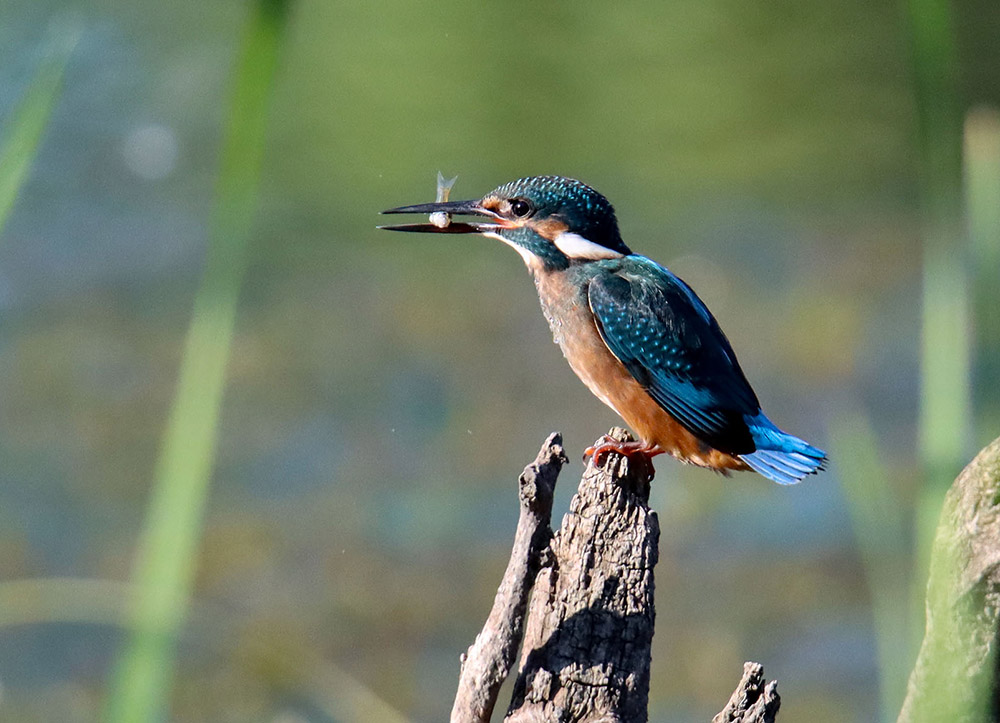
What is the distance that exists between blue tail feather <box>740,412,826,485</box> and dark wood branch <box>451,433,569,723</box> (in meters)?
0.69

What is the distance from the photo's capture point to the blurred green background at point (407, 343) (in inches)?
190

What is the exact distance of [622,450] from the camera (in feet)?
7.41

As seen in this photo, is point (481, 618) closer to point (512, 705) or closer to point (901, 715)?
point (512, 705)

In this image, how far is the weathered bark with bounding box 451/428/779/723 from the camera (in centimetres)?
196

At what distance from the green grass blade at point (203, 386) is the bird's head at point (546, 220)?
1894 millimetres

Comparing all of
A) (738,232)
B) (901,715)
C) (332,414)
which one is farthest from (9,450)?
(901,715)

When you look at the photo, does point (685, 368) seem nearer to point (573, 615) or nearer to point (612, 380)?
point (612, 380)

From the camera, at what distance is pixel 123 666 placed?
942 millimetres

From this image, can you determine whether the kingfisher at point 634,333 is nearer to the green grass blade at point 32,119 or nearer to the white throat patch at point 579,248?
the white throat patch at point 579,248

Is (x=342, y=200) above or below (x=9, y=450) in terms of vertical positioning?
above

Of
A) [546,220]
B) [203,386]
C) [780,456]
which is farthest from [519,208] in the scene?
[203,386]

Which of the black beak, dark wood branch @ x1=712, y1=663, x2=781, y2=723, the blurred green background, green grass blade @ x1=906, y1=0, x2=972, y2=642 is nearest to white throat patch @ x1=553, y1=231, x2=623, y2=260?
the black beak

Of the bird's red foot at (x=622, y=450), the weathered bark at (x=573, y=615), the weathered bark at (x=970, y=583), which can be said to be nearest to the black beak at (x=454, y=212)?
the bird's red foot at (x=622, y=450)

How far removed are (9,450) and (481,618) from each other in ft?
7.26
